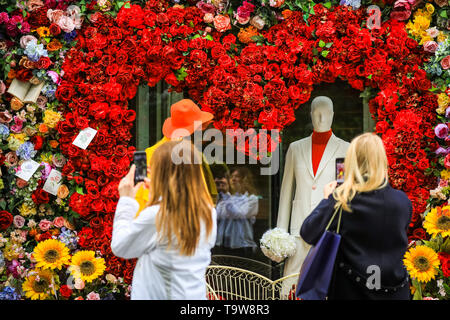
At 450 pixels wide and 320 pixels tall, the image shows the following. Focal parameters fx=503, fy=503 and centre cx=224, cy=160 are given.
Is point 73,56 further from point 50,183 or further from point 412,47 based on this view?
point 412,47

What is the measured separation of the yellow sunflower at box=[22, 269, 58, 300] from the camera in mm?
4543

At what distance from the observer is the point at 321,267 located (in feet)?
9.94

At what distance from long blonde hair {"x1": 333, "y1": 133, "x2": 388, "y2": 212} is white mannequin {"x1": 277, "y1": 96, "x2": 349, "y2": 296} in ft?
4.80

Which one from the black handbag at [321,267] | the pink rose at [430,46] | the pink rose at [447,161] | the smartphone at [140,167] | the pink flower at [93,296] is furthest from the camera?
the pink flower at [93,296]

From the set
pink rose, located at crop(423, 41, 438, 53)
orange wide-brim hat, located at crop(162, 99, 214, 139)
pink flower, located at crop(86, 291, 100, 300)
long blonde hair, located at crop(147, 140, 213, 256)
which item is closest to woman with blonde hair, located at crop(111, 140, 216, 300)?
long blonde hair, located at crop(147, 140, 213, 256)

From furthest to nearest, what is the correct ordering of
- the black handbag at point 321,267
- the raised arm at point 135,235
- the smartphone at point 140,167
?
the smartphone at point 140,167 → the black handbag at point 321,267 → the raised arm at point 135,235

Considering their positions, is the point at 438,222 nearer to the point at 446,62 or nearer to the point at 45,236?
the point at 446,62

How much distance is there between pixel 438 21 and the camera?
14.6ft

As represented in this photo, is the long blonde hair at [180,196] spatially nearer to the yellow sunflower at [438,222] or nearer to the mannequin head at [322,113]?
the mannequin head at [322,113]

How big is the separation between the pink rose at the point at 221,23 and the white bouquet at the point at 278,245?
190 centimetres

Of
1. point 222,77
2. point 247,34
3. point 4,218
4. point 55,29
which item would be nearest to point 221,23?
point 247,34

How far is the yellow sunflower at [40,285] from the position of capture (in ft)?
14.9

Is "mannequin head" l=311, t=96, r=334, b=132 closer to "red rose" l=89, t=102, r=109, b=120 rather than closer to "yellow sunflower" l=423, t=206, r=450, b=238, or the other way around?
"yellow sunflower" l=423, t=206, r=450, b=238

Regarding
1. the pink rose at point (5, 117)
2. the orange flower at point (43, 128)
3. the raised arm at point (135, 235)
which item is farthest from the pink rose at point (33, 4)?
the raised arm at point (135, 235)
